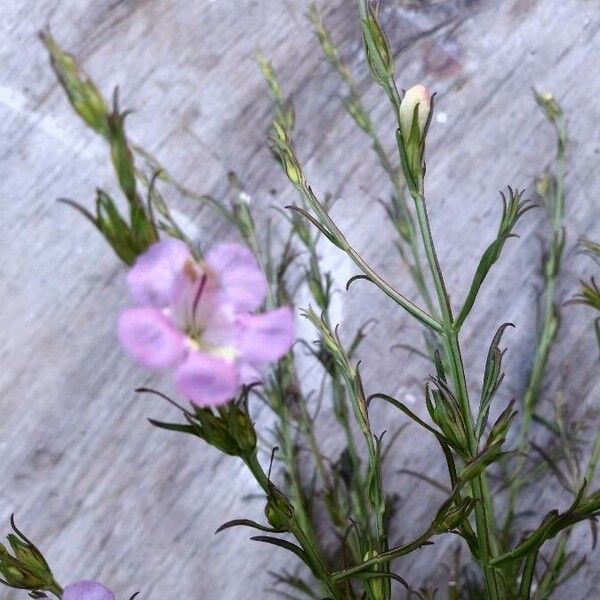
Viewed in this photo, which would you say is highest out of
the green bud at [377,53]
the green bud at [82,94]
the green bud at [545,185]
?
the green bud at [545,185]

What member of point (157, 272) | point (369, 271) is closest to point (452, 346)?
point (369, 271)

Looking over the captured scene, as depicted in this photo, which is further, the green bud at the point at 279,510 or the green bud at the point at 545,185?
the green bud at the point at 545,185

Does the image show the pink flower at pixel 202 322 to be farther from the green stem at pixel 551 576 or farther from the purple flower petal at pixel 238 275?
the green stem at pixel 551 576

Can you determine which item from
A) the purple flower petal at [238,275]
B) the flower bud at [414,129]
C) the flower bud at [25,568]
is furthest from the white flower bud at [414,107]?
the flower bud at [25,568]

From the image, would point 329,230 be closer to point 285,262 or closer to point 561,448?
point 285,262

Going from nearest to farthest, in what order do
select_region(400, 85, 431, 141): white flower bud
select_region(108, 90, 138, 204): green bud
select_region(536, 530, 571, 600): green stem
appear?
select_region(108, 90, 138, 204): green bud
select_region(400, 85, 431, 141): white flower bud
select_region(536, 530, 571, 600): green stem

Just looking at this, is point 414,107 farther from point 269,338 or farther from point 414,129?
A: point 269,338

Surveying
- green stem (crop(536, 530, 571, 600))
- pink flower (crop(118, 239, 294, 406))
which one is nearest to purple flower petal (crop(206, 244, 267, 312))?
pink flower (crop(118, 239, 294, 406))

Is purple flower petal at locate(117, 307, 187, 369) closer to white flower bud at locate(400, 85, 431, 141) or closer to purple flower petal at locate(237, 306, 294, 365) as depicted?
purple flower petal at locate(237, 306, 294, 365)

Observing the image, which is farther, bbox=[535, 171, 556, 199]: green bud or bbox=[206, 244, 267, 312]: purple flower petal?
bbox=[535, 171, 556, 199]: green bud
